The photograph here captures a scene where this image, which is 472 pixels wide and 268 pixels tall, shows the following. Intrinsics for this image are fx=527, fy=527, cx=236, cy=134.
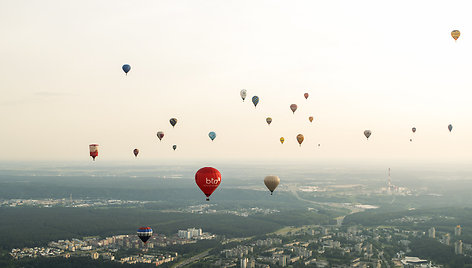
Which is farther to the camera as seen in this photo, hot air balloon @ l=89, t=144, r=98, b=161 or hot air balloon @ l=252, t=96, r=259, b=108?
hot air balloon @ l=252, t=96, r=259, b=108

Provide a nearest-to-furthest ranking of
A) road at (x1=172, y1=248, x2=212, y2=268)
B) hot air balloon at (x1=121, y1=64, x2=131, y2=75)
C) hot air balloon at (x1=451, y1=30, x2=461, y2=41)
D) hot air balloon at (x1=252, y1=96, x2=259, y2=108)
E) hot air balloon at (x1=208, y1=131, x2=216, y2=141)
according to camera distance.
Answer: hot air balloon at (x1=451, y1=30, x2=461, y2=41), hot air balloon at (x1=121, y1=64, x2=131, y2=75), hot air balloon at (x1=252, y1=96, x2=259, y2=108), hot air balloon at (x1=208, y1=131, x2=216, y2=141), road at (x1=172, y1=248, x2=212, y2=268)

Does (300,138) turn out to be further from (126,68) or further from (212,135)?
(126,68)

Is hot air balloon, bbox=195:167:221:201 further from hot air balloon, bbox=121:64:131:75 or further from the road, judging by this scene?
the road

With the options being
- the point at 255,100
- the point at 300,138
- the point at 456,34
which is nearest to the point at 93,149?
the point at 255,100

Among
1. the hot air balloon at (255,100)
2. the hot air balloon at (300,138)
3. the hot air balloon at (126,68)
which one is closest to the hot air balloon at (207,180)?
the hot air balloon at (126,68)

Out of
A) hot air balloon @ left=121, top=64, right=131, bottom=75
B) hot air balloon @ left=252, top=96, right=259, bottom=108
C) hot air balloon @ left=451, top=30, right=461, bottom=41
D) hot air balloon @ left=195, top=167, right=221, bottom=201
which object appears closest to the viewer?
hot air balloon @ left=195, top=167, right=221, bottom=201

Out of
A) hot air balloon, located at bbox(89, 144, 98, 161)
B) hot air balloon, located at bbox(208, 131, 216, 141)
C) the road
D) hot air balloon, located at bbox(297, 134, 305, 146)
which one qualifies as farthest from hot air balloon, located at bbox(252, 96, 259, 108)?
the road

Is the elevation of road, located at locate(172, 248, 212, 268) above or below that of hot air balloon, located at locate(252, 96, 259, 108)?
below

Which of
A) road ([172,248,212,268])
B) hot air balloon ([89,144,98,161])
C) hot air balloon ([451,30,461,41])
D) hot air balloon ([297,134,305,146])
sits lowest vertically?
road ([172,248,212,268])

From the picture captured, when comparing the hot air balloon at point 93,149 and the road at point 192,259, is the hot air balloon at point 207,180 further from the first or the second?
the road at point 192,259

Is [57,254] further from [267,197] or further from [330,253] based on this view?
[267,197]

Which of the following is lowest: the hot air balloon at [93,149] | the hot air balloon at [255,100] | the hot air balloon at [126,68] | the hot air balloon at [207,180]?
the hot air balloon at [207,180]

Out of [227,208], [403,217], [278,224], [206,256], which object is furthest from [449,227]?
[227,208]
